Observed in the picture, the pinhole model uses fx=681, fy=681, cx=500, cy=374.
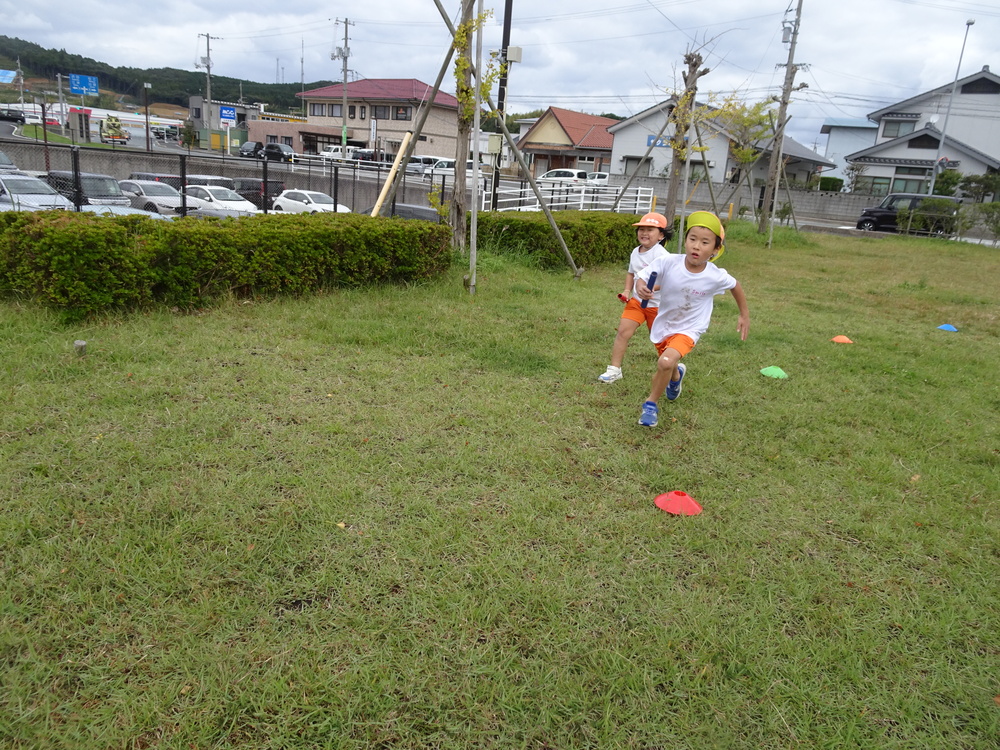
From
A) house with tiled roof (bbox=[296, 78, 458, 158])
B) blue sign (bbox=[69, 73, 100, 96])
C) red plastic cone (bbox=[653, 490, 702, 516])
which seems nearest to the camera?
red plastic cone (bbox=[653, 490, 702, 516])

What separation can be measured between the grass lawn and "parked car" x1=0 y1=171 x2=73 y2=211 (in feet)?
23.3

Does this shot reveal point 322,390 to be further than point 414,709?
Yes

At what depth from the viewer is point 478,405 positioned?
4.57m

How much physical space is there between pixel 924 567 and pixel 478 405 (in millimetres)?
2631

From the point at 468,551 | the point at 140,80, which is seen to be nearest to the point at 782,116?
the point at 468,551

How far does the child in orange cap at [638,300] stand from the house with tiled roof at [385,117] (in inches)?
1883

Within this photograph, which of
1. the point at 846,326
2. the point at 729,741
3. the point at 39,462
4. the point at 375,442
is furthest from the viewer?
the point at 846,326

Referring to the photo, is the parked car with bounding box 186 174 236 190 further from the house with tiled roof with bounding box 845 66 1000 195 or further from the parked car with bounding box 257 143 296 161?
the house with tiled roof with bounding box 845 66 1000 195

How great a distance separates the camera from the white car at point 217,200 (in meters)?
16.4

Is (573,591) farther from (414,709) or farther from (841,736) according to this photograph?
(841,736)

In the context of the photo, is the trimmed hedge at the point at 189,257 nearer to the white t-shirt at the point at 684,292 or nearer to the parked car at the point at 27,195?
the white t-shirt at the point at 684,292

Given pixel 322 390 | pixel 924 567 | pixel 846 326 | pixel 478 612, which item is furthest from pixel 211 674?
pixel 846 326

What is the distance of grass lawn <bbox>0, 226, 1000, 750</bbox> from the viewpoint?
2.15 meters

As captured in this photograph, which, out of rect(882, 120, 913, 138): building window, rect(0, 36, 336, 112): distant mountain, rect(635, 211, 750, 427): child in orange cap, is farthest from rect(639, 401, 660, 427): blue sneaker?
rect(0, 36, 336, 112): distant mountain
